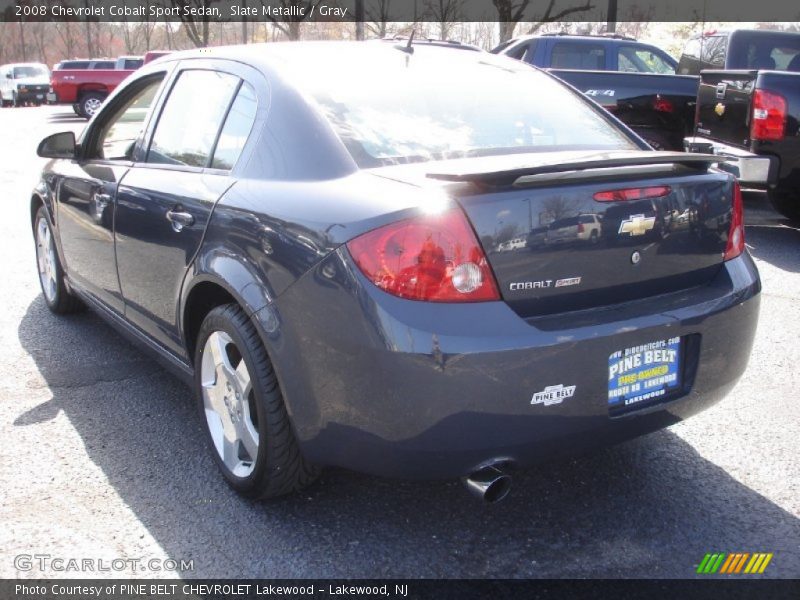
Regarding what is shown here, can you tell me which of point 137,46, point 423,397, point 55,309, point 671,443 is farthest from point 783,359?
point 137,46

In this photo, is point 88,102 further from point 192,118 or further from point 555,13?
point 192,118

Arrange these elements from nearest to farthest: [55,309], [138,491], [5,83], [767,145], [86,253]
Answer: [138,491], [86,253], [55,309], [767,145], [5,83]

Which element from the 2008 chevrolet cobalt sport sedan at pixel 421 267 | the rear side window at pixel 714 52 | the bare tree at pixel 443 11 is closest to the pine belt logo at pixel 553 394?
the 2008 chevrolet cobalt sport sedan at pixel 421 267

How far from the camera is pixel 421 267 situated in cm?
235

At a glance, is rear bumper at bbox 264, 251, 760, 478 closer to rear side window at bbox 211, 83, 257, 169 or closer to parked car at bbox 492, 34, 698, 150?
rear side window at bbox 211, 83, 257, 169

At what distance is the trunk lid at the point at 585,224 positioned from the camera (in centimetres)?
243

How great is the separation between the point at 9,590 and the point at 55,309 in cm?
306

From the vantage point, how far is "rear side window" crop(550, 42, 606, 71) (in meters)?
10.8

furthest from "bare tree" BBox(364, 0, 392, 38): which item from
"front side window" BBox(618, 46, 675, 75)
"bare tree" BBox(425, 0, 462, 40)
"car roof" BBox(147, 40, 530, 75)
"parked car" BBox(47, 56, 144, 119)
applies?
"car roof" BBox(147, 40, 530, 75)

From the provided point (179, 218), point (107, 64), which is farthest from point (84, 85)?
point (179, 218)

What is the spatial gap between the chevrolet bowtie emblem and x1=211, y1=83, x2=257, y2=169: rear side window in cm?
144

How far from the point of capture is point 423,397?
2322 millimetres

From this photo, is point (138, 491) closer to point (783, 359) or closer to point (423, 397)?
point (423, 397)

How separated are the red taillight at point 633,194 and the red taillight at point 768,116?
5048 mm
